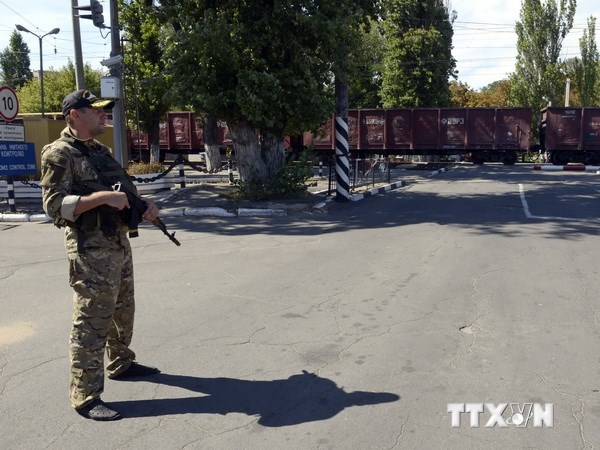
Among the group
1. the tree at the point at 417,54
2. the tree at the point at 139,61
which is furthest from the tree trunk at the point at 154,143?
the tree at the point at 417,54

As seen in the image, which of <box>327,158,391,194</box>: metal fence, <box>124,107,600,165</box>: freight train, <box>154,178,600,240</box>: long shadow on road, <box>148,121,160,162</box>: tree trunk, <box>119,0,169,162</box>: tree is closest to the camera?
<box>154,178,600,240</box>: long shadow on road

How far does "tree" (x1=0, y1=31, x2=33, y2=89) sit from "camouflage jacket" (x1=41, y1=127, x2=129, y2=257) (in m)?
73.3

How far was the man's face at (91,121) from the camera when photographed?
347 centimetres

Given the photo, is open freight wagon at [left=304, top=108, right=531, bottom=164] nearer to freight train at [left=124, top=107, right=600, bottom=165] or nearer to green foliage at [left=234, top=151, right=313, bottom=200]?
freight train at [left=124, top=107, right=600, bottom=165]

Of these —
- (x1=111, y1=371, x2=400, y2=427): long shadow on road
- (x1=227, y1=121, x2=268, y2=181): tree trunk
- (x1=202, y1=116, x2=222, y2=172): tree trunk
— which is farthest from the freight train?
(x1=111, y1=371, x2=400, y2=427): long shadow on road

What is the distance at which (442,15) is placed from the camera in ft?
105

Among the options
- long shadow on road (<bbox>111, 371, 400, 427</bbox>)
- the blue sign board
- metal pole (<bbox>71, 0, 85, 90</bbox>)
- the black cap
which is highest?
metal pole (<bbox>71, 0, 85, 90</bbox>)

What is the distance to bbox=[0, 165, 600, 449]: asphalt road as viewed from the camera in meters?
3.29

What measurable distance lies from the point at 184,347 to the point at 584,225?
8.23 metres

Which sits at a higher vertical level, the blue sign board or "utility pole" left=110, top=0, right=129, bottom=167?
"utility pole" left=110, top=0, right=129, bottom=167

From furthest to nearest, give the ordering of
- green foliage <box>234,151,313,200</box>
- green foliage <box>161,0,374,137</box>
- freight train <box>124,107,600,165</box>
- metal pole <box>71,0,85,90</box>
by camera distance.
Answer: freight train <box>124,107,600,165</box>
metal pole <box>71,0,85,90</box>
green foliage <box>234,151,313,200</box>
green foliage <box>161,0,374,137</box>

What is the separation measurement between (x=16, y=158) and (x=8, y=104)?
1.20 metres

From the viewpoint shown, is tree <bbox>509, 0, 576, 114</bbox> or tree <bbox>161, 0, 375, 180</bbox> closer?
tree <bbox>161, 0, 375, 180</bbox>

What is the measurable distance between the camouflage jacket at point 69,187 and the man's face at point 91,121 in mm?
79
